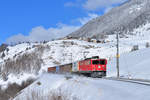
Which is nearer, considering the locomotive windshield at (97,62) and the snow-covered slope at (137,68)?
the locomotive windshield at (97,62)

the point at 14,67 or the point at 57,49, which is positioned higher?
the point at 57,49

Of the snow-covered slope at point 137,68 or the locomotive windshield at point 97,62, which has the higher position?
the locomotive windshield at point 97,62

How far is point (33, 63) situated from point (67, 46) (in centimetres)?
3770

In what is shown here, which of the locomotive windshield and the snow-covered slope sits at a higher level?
the locomotive windshield

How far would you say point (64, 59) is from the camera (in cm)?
12694

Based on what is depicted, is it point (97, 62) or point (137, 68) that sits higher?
point (97, 62)

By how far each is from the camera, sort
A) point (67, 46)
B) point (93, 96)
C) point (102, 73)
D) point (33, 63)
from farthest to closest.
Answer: point (67, 46)
point (33, 63)
point (102, 73)
point (93, 96)

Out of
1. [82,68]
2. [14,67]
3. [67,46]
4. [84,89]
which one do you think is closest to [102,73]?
[82,68]

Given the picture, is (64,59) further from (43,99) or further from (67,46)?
(43,99)

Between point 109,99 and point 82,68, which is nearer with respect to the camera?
point 109,99

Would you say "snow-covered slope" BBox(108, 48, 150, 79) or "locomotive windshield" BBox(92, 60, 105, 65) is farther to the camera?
"snow-covered slope" BBox(108, 48, 150, 79)

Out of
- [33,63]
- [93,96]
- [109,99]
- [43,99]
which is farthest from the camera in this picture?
[33,63]

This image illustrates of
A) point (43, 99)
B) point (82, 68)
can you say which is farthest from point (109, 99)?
point (82, 68)

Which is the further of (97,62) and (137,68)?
(137,68)
